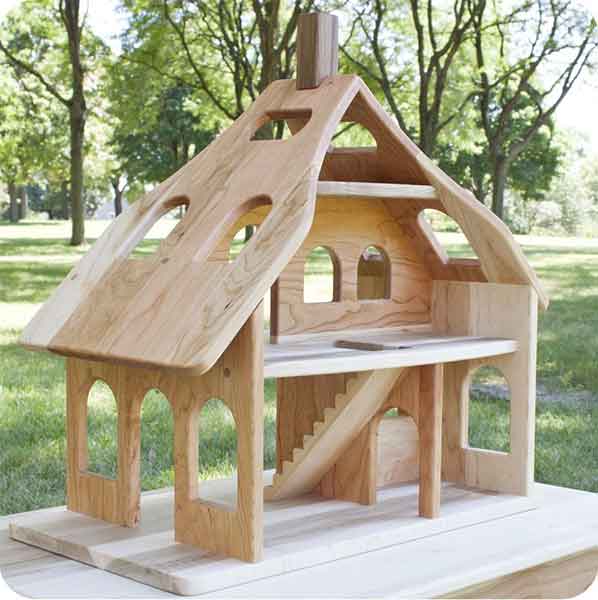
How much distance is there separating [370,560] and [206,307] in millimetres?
807

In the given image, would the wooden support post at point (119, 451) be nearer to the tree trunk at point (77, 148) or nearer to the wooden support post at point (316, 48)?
the wooden support post at point (316, 48)

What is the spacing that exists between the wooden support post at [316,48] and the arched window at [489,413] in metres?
2.22

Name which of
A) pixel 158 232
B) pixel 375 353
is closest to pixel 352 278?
pixel 375 353

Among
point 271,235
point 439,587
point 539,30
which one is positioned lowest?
point 439,587

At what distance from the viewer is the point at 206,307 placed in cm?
255

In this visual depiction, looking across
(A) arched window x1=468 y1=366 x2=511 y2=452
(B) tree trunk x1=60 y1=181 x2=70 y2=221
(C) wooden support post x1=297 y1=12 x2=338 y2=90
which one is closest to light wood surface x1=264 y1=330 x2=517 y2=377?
(C) wooden support post x1=297 y1=12 x2=338 y2=90

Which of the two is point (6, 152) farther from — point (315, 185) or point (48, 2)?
point (315, 185)

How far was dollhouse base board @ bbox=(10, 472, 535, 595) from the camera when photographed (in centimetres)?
260

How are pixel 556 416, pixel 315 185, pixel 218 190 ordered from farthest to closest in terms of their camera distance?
1. pixel 556 416
2. pixel 218 190
3. pixel 315 185

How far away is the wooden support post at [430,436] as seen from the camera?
3098 millimetres

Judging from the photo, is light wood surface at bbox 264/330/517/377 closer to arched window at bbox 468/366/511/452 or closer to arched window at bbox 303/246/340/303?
arched window at bbox 468/366/511/452

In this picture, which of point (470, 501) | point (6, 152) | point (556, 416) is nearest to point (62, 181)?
point (6, 152)

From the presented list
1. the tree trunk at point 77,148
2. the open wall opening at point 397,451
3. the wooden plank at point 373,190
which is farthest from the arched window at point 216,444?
the tree trunk at point 77,148

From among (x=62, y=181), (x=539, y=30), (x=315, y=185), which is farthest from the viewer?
(x=62, y=181)
